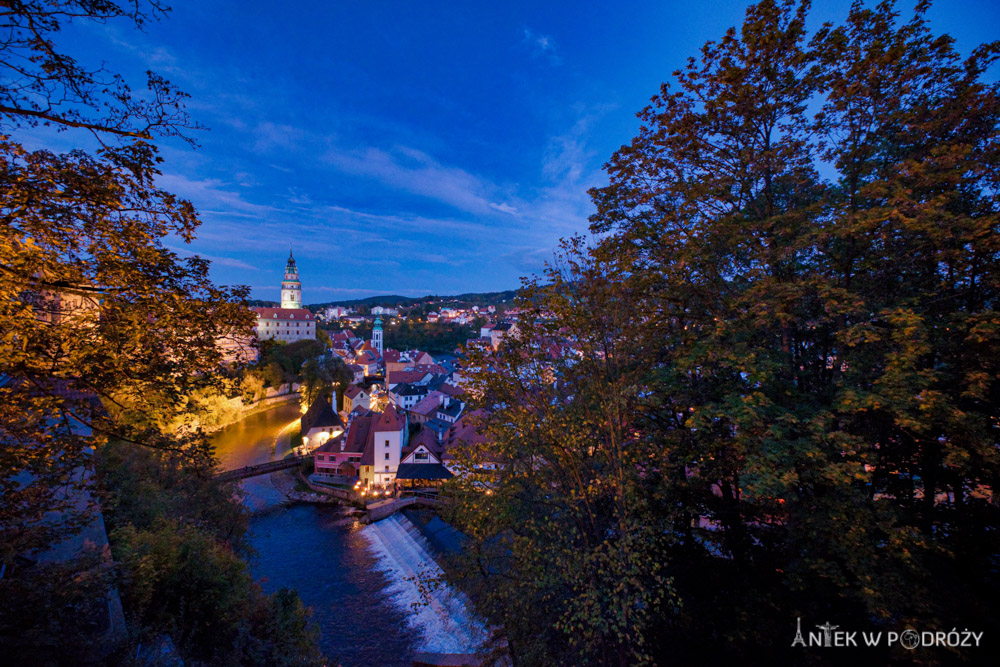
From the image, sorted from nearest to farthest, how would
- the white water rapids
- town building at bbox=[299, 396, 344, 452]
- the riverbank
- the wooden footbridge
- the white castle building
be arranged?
the white water rapids
the wooden footbridge
town building at bbox=[299, 396, 344, 452]
the riverbank
the white castle building

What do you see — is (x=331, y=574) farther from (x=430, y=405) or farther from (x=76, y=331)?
(x=430, y=405)

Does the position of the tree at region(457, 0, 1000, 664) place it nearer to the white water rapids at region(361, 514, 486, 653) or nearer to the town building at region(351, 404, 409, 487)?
the white water rapids at region(361, 514, 486, 653)

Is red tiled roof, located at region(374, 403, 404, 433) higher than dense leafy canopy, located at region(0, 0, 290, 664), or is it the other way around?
dense leafy canopy, located at region(0, 0, 290, 664)

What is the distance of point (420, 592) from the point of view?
30.0ft

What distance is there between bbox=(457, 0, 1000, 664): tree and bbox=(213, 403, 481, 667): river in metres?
9.17

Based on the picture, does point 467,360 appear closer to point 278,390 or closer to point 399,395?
point 399,395

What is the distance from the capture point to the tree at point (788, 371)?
13.7ft

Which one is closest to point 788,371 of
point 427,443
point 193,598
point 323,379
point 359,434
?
point 193,598

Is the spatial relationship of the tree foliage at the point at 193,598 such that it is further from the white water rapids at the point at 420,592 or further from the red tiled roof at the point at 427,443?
the red tiled roof at the point at 427,443

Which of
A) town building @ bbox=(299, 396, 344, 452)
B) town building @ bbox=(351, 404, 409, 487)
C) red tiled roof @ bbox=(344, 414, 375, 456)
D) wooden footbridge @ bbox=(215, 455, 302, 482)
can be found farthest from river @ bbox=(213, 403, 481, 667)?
town building @ bbox=(299, 396, 344, 452)

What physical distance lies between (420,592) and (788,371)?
30.3 feet

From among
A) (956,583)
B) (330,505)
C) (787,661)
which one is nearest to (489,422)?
(787,661)

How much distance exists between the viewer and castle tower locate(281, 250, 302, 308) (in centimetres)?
8775

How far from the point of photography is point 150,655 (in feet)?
17.7
